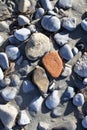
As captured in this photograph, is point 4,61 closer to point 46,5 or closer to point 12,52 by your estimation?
point 12,52

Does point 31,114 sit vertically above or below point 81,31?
below

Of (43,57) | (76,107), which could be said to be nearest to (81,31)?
(43,57)

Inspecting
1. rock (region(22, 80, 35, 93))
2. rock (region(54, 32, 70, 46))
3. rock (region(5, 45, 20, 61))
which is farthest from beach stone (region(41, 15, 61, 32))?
rock (region(22, 80, 35, 93))

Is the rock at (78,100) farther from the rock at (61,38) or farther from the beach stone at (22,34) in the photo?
the beach stone at (22,34)

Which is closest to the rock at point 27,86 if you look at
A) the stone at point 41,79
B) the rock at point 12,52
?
the stone at point 41,79

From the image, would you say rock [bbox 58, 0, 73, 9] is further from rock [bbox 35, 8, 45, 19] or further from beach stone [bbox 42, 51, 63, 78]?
beach stone [bbox 42, 51, 63, 78]

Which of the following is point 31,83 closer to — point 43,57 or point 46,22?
point 43,57

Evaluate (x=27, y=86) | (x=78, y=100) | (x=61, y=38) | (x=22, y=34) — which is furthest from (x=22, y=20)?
A: (x=78, y=100)
